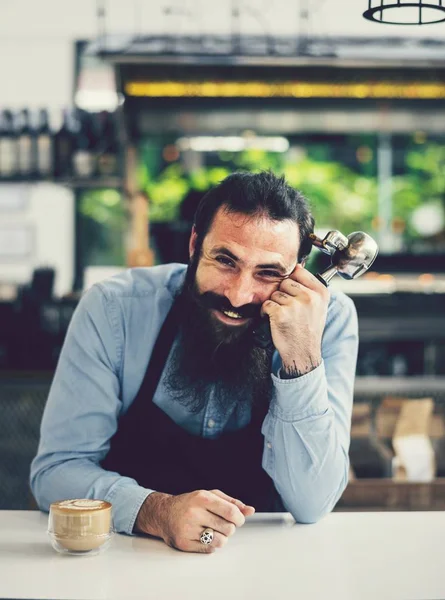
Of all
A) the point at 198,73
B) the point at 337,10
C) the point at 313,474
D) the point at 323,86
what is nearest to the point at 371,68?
the point at 323,86

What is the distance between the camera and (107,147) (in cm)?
500

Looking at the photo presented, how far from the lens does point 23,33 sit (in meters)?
7.11

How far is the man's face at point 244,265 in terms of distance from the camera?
160 centimetres

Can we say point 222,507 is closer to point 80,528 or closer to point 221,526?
point 221,526

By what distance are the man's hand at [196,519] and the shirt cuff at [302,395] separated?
0.25m

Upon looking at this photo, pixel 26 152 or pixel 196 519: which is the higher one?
pixel 26 152

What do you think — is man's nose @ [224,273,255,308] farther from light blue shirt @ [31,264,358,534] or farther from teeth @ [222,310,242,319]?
light blue shirt @ [31,264,358,534]

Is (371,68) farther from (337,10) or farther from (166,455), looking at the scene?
(166,455)

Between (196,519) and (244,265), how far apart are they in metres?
0.50

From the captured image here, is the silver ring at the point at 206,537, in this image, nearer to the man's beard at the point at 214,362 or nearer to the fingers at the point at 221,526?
the fingers at the point at 221,526

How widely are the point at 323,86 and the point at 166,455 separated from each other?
2941 millimetres

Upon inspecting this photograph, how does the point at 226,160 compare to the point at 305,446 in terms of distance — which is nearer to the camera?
the point at 305,446

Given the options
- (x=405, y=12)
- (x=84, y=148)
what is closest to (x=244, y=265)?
(x=405, y=12)

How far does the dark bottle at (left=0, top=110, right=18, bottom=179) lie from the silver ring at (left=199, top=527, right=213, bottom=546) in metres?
4.22
